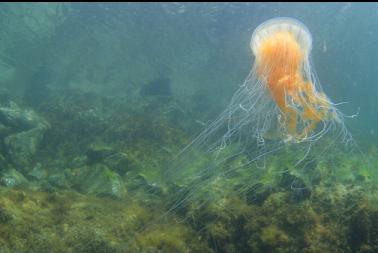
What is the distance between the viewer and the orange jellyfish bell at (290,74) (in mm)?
5219

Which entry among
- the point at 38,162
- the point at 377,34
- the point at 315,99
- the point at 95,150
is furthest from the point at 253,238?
the point at 377,34

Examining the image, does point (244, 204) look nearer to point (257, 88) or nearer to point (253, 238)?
point (253, 238)

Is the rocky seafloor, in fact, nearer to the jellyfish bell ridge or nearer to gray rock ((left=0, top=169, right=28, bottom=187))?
gray rock ((left=0, top=169, right=28, bottom=187))

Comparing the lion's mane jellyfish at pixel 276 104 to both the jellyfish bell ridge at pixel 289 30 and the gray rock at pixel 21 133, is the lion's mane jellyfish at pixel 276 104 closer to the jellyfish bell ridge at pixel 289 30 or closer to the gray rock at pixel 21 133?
the jellyfish bell ridge at pixel 289 30

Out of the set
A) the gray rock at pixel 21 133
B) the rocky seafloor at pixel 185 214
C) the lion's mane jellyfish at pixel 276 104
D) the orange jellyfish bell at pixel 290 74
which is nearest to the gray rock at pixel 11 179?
the rocky seafloor at pixel 185 214

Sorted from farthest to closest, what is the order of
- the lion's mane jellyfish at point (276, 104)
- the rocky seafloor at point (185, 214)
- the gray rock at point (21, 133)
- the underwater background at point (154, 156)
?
the gray rock at point (21, 133)
the lion's mane jellyfish at point (276, 104)
the underwater background at point (154, 156)
the rocky seafloor at point (185, 214)

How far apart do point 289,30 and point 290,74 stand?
83 centimetres

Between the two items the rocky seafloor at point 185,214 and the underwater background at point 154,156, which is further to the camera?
the underwater background at point 154,156

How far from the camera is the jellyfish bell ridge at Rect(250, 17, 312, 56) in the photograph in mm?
5777

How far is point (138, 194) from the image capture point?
654 centimetres

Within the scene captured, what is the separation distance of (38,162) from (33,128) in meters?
1.25

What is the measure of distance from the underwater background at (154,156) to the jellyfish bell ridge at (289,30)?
0.93 m

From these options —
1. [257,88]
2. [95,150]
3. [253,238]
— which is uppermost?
[257,88]

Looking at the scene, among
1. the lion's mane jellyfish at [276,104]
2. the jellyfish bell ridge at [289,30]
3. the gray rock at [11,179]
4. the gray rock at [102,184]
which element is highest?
the jellyfish bell ridge at [289,30]
